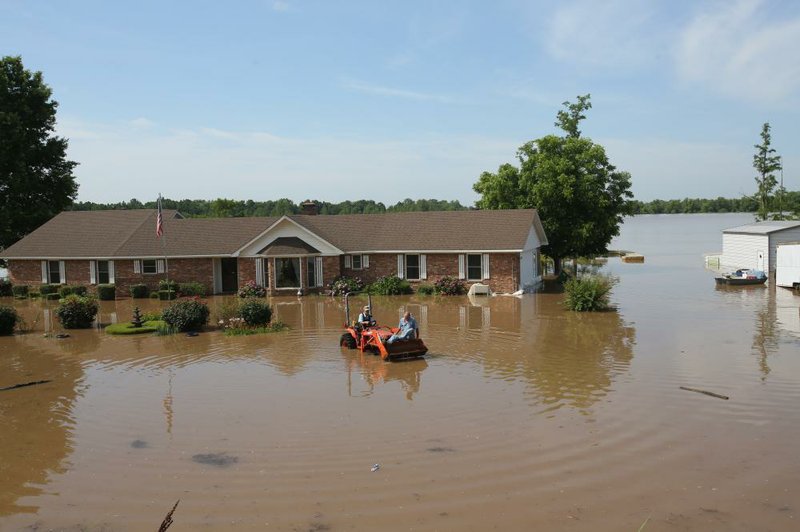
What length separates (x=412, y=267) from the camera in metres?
38.6

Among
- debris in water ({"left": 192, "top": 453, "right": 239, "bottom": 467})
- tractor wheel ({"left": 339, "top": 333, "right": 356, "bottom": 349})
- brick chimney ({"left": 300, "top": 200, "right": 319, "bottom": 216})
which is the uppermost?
brick chimney ({"left": 300, "top": 200, "right": 319, "bottom": 216})

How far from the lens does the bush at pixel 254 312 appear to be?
81.4 ft

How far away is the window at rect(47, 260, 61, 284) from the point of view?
135 feet

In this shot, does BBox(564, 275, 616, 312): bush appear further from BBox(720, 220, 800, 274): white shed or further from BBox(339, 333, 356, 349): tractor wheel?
BBox(720, 220, 800, 274): white shed

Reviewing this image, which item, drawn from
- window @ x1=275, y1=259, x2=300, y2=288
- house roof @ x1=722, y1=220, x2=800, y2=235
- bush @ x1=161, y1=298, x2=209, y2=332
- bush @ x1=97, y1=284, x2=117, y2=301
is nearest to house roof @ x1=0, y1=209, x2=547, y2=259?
window @ x1=275, y1=259, x2=300, y2=288

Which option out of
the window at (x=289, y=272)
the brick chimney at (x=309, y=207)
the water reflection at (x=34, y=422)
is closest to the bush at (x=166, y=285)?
the window at (x=289, y=272)

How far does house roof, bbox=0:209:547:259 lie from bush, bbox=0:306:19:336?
11506mm

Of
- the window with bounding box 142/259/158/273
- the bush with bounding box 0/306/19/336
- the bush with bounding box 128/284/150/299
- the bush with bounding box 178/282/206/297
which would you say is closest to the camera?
the bush with bounding box 0/306/19/336

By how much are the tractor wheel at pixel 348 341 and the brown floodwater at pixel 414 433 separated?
1.07 ft

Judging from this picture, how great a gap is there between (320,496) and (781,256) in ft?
109

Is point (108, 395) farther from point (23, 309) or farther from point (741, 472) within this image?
point (23, 309)

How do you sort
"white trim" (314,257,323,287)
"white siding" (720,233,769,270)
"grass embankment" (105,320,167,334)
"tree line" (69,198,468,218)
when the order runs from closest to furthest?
"grass embankment" (105,320,167,334), "white trim" (314,257,323,287), "white siding" (720,233,769,270), "tree line" (69,198,468,218)

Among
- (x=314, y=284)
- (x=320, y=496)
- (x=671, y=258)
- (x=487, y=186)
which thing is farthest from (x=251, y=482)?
(x=671, y=258)

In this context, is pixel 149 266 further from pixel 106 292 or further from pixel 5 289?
pixel 5 289
